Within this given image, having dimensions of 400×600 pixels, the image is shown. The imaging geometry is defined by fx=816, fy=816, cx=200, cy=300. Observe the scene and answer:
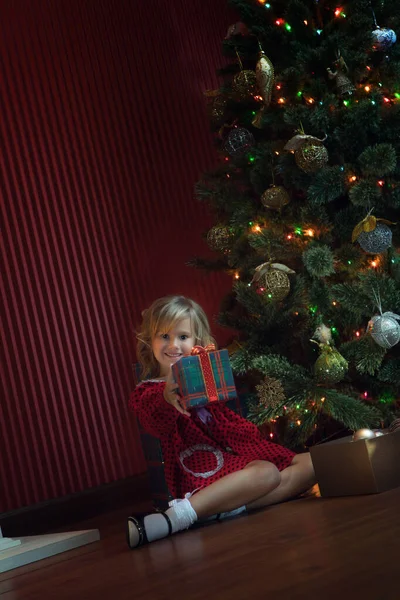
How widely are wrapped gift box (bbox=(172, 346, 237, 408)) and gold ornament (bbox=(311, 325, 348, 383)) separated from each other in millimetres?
433

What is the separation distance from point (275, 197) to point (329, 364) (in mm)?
597

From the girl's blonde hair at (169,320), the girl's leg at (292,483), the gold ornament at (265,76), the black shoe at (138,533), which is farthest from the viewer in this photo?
the gold ornament at (265,76)

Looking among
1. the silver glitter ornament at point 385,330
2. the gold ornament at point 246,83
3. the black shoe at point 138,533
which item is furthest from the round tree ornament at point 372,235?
the black shoe at point 138,533

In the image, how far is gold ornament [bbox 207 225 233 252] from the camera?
2936mm

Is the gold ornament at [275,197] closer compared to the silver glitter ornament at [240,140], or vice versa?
the gold ornament at [275,197]

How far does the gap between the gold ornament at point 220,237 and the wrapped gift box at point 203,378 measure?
77cm

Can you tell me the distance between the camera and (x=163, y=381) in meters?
2.49

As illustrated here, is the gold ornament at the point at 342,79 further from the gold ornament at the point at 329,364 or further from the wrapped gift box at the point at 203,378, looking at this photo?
the wrapped gift box at the point at 203,378

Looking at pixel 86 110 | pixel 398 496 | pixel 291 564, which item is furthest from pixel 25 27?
pixel 291 564

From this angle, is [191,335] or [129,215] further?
[129,215]

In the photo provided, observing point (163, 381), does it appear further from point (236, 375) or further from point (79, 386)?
point (79, 386)

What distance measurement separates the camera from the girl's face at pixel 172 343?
2.58 m

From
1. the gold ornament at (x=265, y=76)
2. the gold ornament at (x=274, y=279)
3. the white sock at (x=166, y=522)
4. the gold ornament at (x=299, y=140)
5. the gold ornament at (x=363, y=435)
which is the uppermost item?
the gold ornament at (x=265, y=76)

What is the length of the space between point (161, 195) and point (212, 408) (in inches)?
61.4
